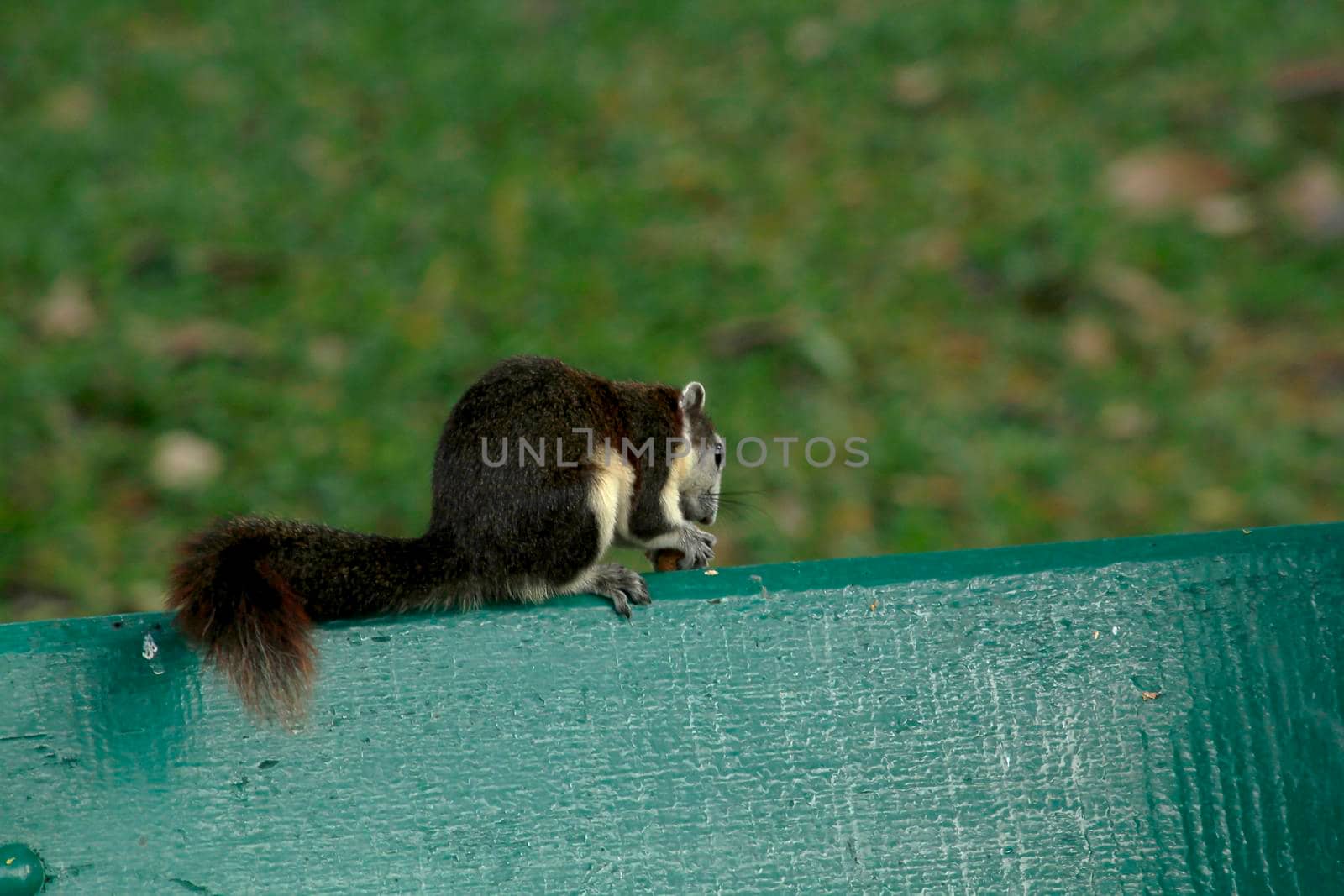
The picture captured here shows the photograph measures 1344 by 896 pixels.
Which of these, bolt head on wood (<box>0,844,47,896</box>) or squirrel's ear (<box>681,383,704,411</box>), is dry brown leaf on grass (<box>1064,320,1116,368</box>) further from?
bolt head on wood (<box>0,844,47,896</box>)

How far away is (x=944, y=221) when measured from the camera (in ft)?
19.4

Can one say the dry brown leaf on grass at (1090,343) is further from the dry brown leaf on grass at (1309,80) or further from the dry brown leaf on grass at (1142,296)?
the dry brown leaf on grass at (1309,80)

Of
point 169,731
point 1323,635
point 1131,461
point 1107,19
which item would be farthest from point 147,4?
point 1323,635

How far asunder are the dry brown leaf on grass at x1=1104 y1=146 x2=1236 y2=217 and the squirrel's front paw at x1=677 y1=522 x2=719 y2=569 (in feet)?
11.7

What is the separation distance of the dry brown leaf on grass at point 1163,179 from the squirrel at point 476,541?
3677 millimetres

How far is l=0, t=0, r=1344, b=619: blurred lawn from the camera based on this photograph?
4.72 metres

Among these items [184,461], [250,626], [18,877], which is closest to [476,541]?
[250,626]

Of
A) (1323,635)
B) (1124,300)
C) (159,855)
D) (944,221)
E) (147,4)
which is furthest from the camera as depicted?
(147,4)

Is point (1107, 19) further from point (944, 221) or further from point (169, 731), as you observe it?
point (169, 731)

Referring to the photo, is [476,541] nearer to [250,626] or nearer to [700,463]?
[250,626]

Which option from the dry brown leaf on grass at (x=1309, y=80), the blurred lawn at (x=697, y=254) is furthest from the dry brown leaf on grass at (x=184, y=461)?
the dry brown leaf on grass at (x=1309, y=80)

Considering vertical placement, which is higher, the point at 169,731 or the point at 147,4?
the point at 147,4

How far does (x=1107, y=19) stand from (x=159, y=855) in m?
6.05

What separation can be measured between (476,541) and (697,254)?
11.2ft
